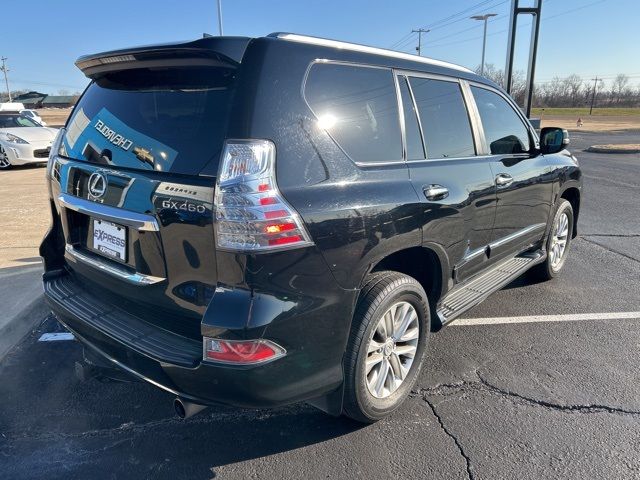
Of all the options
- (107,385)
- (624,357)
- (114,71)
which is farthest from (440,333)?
(114,71)

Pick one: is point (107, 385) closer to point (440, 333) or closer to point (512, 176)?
point (440, 333)

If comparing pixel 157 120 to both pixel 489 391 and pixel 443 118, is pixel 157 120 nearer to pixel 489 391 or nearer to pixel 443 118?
pixel 443 118

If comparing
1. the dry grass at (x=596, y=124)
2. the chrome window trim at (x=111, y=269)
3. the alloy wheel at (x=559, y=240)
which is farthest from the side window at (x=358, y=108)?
the dry grass at (x=596, y=124)

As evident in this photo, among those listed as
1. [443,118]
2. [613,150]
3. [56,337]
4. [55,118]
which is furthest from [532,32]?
[55,118]

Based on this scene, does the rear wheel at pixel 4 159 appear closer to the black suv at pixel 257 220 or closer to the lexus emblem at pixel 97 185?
the black suv at pixel 257 220

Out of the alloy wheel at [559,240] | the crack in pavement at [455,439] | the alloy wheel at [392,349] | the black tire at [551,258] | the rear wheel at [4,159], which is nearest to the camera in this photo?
the crack in pavement at [455,439]

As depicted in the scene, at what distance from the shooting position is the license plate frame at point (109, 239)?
225cm

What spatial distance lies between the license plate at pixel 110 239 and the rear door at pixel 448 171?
1518mm

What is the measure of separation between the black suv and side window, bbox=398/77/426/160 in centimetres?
2

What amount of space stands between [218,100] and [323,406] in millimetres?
1536

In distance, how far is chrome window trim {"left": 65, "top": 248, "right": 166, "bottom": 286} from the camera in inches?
86.5

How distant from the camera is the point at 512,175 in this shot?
3.64 meters

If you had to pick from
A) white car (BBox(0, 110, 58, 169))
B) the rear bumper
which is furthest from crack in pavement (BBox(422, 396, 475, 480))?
white car (BBox(0, 110, 58, 169))

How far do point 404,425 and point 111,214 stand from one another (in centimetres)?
191
